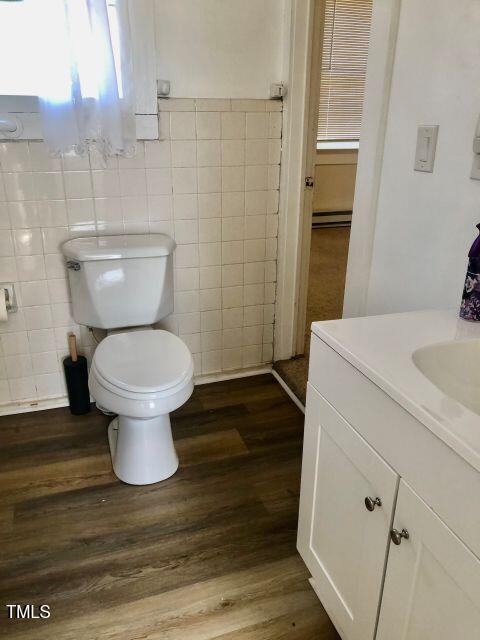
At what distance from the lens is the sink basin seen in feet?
3.52

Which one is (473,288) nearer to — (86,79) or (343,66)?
(86,79)

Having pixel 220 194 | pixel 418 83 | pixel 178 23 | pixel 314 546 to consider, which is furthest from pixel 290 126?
pixel 314 546

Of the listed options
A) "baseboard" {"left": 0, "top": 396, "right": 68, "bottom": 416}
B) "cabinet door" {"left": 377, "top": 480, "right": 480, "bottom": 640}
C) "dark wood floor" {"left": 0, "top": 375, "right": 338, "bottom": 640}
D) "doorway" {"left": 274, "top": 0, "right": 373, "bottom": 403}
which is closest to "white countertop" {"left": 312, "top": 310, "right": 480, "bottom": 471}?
"cabinet door" {"left": 377, "top": 480, "right": 480, "bottom": 640}

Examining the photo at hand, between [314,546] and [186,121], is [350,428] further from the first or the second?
[186,121]

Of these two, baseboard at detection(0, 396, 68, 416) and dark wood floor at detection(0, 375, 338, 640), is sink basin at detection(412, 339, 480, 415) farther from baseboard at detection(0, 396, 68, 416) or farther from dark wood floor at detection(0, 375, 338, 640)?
baseboard at detection(0, 396, 68, 416)

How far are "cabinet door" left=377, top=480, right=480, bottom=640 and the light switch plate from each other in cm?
88

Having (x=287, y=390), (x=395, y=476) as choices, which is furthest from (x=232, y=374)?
(x=395, y=476)

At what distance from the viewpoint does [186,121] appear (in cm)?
207

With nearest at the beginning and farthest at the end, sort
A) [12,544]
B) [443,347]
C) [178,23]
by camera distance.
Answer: [443,347]
[12,544]
[178,23]

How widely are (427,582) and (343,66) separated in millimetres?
5105

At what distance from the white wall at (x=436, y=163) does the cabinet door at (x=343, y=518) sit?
505 mm

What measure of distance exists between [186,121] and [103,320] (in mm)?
877

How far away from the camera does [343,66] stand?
4.98m

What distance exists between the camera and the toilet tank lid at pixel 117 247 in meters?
1.90
